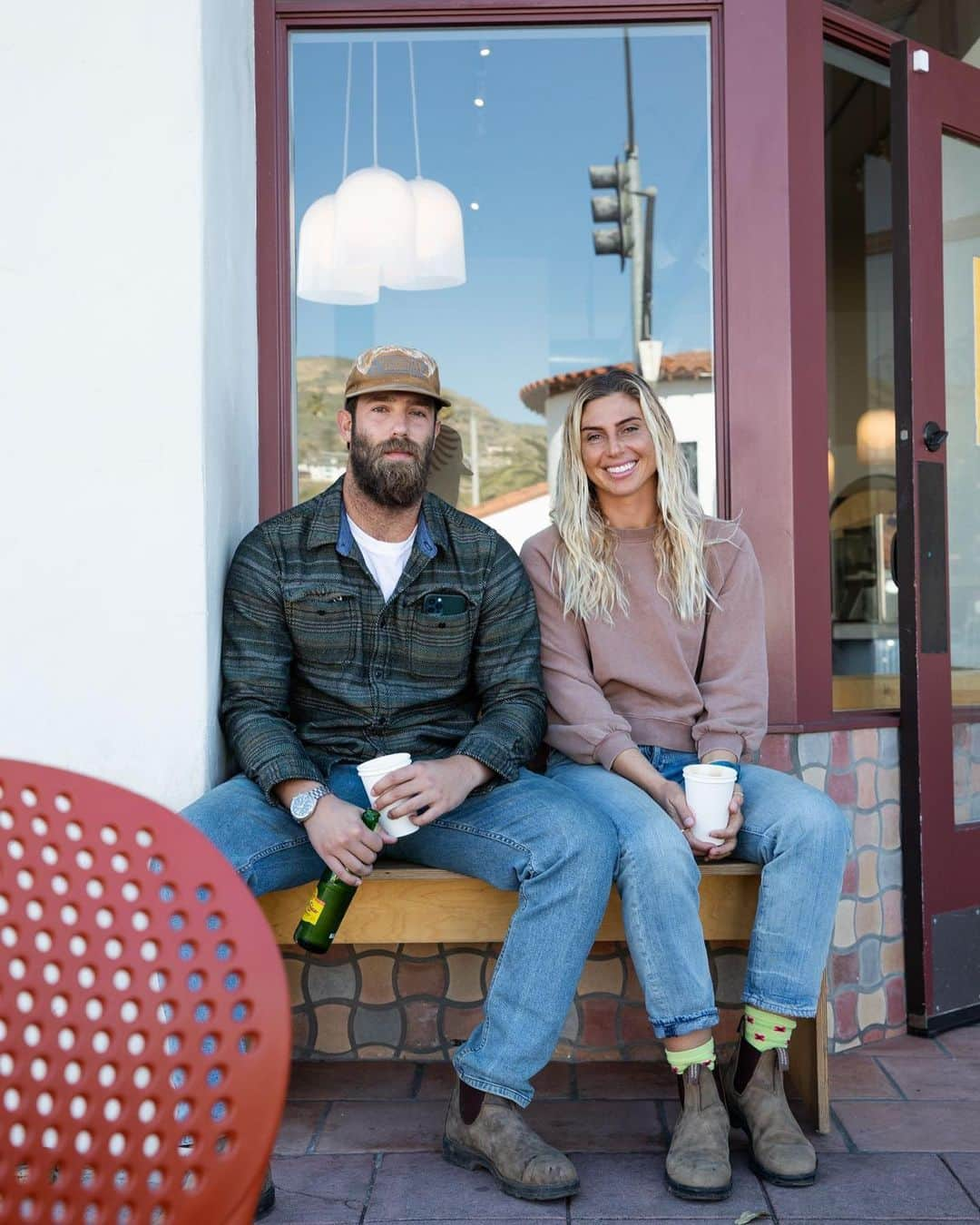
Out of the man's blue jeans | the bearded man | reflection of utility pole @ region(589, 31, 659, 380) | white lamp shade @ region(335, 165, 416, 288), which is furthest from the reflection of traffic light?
the man's blue jeans

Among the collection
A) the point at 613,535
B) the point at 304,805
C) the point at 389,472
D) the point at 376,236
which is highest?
the point at 376,236

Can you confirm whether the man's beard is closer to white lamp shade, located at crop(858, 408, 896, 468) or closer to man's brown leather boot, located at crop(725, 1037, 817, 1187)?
man's brown leather boot, located at crop(725, 1037, 817, 1187)

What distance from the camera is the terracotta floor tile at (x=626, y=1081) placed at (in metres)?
2.74

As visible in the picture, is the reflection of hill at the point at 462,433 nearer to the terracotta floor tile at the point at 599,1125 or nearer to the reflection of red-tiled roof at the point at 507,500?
the reflection of red-tiled roof at the point at 507,500

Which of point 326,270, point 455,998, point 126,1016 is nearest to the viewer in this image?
point 126,1016

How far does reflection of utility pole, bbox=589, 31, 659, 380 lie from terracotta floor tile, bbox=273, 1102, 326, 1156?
286 centimetres

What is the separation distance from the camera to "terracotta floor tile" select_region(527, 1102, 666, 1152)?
95.9 inches

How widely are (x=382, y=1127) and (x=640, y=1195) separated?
602mm

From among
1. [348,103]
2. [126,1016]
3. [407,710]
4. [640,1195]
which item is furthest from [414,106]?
[126,1016]

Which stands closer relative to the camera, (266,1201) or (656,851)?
(266,1201)

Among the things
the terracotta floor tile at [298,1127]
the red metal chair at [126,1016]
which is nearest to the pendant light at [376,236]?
the terracotta floor tile at [298,1127]

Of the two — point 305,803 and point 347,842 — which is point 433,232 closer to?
point 305,803

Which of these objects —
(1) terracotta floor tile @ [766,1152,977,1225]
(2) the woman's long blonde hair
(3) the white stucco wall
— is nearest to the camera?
(1) terracotta floor tile @ [766,1152,977,1225]

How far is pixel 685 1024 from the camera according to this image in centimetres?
225
